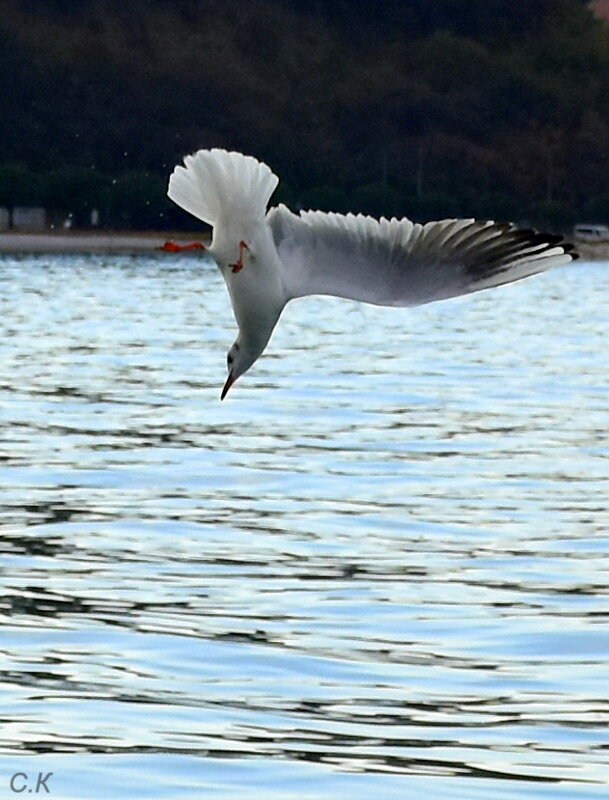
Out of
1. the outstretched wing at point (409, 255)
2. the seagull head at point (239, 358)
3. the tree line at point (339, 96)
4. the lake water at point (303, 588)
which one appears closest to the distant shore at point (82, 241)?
the tree line at point (339, 96)

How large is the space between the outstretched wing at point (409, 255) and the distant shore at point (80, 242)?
94.6m

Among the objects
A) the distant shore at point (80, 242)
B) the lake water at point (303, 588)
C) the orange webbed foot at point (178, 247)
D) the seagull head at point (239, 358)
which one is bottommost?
the distant shore at point (80, 242)

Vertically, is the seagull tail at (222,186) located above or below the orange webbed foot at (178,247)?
above

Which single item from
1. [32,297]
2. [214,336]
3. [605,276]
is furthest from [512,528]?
[605,276]

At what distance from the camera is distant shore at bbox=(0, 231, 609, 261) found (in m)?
111

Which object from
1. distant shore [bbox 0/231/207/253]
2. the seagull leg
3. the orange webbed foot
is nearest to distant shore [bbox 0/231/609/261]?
distant shore [bbox 0/231/207/253]

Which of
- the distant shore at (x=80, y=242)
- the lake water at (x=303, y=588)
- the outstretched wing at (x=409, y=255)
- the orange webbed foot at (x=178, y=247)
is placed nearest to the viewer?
the orange webbed foot at (x=178, y=247)

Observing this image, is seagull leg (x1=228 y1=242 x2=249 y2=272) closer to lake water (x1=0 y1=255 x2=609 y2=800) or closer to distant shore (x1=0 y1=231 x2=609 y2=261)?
lake water (x1=0 y1=255 x2=609 y2=800)

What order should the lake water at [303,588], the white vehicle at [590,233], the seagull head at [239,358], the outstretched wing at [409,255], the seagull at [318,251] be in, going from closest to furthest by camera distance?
1. the seagull at [318,251]
2. the seagull head at [239,358]
3. the outstretched wing at [409,255]
4. the lake water at [303,588]
5. the white vehicle at [590,233]

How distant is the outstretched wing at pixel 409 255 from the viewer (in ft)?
30.5

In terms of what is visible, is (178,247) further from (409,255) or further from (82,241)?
(82,241)

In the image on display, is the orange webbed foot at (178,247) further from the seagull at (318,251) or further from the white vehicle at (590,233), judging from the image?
the white vehicle at (590,233)

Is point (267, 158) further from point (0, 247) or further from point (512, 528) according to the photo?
point (512, 528)

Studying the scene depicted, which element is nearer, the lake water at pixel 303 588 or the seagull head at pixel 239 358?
the seagull head at pixel 239 358
